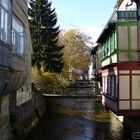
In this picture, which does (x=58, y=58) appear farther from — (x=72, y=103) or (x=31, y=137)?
(x=31, y=137)

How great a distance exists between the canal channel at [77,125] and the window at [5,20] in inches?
525

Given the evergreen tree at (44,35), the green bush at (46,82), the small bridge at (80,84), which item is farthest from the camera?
the small bridge at (80,84)

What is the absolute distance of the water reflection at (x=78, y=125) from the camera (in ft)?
108

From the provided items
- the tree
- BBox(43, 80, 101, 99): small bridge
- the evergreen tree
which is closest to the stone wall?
BBox(43, 80, 101, 99): small bridge

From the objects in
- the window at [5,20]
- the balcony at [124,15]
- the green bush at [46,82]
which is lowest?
the green bush at [46,82]

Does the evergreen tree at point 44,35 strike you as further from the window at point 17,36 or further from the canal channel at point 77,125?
the window at point 17,36

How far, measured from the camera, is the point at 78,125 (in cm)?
3931

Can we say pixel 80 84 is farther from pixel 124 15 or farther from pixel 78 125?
pixel 124 15

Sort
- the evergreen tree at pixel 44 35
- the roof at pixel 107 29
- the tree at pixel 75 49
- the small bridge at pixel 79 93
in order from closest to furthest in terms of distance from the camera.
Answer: the roof at pixel 107 29 → the small bridge at pixel 79 93 → the evergreen tree at pixel 44 35 → the tree at pixel 75 49

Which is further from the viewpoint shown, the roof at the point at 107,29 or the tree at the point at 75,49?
the tree at the point at 75,49

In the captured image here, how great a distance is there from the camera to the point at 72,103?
203 feet

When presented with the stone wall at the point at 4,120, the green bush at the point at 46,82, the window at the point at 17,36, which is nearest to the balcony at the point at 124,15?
the window at the point at 17,36

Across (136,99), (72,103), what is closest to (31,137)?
(136,99)

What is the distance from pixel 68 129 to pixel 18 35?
1288cm
